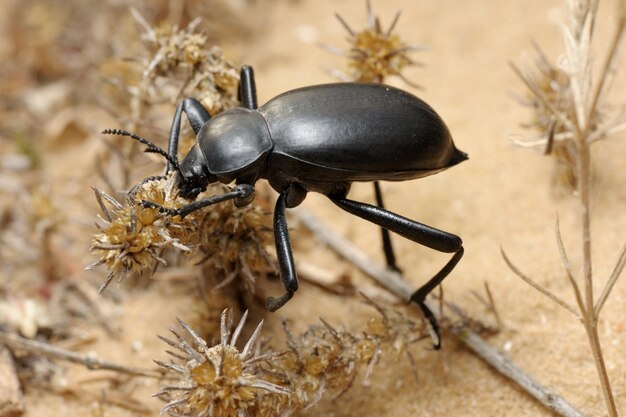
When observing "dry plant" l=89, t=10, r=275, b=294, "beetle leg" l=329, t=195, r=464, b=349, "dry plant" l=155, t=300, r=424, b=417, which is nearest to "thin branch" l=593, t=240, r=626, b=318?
"beetle leg" l=329, t=195, r=464, b=349

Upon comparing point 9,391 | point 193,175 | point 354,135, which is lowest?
point 9,391

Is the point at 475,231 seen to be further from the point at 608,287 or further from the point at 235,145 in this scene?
the point at 235,145

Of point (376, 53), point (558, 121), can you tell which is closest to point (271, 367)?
point (376, 53)

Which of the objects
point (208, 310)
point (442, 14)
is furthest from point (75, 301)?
point (442, 14)

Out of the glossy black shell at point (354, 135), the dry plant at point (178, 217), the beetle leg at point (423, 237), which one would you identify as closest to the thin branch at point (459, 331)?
the beetle leg at point (423, 237)

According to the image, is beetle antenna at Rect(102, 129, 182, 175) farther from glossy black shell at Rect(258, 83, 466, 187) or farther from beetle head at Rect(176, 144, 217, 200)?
glossy black shell at Rect(258, 83, 466, 187)

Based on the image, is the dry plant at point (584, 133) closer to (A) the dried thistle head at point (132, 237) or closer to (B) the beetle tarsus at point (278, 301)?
(B) the beetle tarsus at point (278, 301)

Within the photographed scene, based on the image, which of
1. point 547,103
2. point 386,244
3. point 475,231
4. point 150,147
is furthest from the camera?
point 475,231
